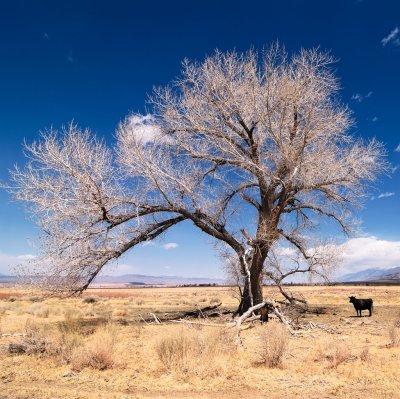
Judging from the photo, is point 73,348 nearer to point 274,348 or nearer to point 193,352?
point 193,352

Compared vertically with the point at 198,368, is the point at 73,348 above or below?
above

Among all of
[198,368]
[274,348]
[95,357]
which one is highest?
[274,348]

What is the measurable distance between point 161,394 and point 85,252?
793 cm

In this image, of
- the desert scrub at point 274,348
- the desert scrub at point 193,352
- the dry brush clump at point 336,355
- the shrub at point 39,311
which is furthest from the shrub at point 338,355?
the shrub at point 39,311

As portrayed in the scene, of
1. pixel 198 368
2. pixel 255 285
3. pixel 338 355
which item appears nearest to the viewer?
pixel 198 368

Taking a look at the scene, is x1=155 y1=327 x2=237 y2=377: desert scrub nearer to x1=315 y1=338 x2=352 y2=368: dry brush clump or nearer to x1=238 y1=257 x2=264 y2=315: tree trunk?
x1=315 y1=338 x2=352 y2=368: dry brush clump

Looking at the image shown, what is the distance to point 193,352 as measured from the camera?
741 centimetres

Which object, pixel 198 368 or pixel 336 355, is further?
pixel 336 355

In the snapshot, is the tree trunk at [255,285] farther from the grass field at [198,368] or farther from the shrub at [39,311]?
the shrub at [39,311]

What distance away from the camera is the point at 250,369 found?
7352 mm

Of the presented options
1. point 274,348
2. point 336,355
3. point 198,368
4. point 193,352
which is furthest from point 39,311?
point 336,355

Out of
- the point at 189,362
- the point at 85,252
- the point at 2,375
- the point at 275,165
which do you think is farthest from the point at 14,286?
the point at 275,165

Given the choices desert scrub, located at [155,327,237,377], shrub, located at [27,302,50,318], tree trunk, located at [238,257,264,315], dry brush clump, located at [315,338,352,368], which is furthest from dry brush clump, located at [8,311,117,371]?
shrub, located at [27,302,50,318]

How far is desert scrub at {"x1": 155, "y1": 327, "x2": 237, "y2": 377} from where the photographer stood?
23.0 ft
